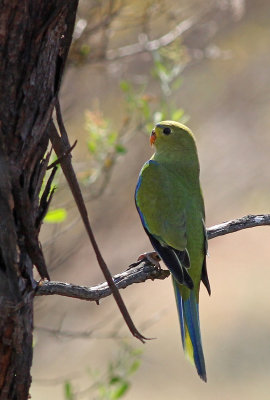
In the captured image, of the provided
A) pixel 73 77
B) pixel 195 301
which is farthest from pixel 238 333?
pixel 195 301

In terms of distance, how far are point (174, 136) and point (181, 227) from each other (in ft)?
2.12

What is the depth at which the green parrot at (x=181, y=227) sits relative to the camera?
138 inches

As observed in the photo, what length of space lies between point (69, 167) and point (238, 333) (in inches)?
282

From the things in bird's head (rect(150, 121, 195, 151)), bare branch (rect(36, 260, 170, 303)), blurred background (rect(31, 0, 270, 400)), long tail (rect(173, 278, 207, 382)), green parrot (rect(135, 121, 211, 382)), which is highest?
blurred background (rect(31, 0, 270, 400))

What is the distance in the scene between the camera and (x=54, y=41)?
5.95ft

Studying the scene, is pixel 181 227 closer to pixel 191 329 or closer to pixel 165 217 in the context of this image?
pixel 165 217

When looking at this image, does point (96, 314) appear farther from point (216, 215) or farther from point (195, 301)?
point (195, 301)

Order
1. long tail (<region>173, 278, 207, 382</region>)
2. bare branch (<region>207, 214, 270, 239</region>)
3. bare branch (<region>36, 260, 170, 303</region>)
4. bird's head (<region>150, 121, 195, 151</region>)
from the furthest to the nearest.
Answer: bird's head (<region>150, 121, 195, 151</region>), long tail (<region>173, 278, 207, 382</region>), bare branch (<region>207, 214, 270, 239</region>), bare branch (<region>36, 260, 170, 303</region>)

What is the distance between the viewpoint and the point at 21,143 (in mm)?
1779

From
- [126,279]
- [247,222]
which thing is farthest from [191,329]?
[126,279]

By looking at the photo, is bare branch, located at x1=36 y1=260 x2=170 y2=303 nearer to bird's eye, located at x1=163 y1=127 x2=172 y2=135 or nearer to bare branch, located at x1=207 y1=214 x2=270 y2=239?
bare branch, located at x1=207 y1=214 x2=270 y2=239

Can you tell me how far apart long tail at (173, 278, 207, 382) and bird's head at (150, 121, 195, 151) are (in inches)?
32.5

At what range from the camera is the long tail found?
3385 millimetres

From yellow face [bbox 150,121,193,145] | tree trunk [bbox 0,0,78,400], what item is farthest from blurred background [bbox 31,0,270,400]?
tree trunk [bbox 0,0,78,400]
